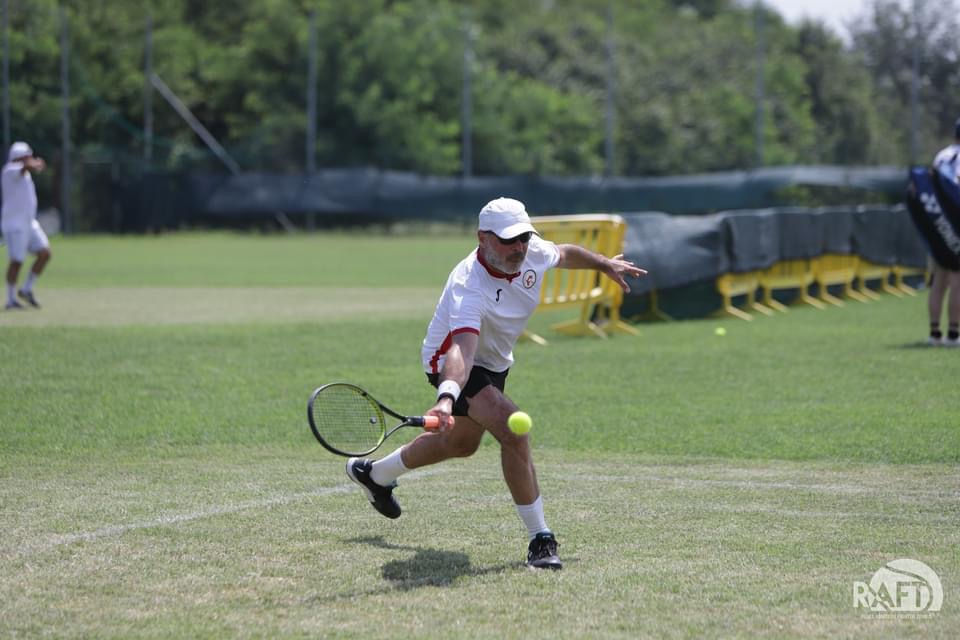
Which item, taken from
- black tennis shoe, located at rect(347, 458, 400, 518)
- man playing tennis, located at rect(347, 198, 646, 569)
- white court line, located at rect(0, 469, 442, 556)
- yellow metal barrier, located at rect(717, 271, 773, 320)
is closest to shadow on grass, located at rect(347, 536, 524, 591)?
man playing tennis, located at rect(347, 198, 646, 569)

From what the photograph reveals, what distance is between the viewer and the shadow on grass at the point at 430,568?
19.7 ft

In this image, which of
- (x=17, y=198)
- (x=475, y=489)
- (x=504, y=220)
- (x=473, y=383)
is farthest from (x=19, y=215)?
(x=504, y=220)

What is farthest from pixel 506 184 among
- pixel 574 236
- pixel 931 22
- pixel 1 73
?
pixel 574 236

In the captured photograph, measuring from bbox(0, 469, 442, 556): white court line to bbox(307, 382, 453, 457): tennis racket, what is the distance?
139 cm

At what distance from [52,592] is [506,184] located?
3622cm

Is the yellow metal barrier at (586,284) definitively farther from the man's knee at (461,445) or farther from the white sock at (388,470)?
the man's knee at (461,445)

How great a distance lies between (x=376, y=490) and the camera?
7.07 meters

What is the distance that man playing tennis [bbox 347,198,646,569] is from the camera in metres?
6.25

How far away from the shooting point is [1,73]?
4341cm

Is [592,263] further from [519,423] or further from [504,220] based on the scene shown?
[519,423]

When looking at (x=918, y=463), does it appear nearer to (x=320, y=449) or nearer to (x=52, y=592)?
(x=320, y=449)

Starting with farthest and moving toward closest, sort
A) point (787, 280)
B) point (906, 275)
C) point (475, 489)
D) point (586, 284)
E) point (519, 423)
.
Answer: point (906, 275)
point (787, 280)
point (586, 284)
point (475, 489)
point (519, 423)

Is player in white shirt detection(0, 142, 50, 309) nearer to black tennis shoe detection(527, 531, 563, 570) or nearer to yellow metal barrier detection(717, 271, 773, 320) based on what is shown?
yellow metal barrier detection(717, 271, 773, 320)

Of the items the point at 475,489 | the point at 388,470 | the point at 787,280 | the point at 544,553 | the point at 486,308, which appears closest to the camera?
the point at 544,553
